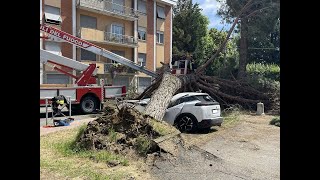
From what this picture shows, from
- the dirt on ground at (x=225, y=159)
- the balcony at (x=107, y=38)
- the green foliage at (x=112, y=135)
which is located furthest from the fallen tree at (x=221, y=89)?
the balcony at (x=107, y=38)

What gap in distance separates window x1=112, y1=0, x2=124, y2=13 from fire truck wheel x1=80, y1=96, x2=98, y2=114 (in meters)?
18.2

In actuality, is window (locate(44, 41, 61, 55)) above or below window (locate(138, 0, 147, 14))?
below

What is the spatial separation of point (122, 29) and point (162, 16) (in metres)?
6.78

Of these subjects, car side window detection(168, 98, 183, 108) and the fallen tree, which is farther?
the fallen tree

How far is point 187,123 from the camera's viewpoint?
1074cm

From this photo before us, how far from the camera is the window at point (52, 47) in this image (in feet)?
85.3

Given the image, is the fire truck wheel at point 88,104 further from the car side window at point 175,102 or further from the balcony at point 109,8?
the balcony at point 109,8

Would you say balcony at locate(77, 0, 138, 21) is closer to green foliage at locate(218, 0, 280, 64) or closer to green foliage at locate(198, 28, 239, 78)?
green foliage at locate(198, 28, 239, 78)

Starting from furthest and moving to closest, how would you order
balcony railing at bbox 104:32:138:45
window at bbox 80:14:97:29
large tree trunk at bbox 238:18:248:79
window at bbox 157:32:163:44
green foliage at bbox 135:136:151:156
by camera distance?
window at bbox 157:32:163:44 < balcony railing at bbox 104:32:138:45 < window at bbox 80:14:97:29 < large tree trunk at bbox 238:18:248:79 < green foliage at bbox 135:136:151:156

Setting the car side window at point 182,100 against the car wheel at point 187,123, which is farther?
the car side window at point 182,100

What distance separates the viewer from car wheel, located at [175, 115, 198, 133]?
1066cm

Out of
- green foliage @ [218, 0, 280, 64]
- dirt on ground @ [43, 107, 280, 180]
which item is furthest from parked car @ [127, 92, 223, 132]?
green foliage @ [218, 0, 280, 64]

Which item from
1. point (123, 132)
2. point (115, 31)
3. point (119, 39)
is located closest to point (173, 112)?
point (123, 132)
